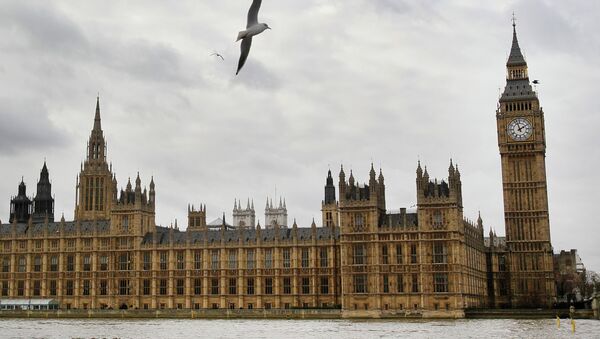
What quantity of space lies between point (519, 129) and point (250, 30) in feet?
458

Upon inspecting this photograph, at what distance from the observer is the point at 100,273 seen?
155 m

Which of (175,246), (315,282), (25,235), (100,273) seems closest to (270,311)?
(315,282)

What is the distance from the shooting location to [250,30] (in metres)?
24.6

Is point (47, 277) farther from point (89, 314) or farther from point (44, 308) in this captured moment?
point (89, 314)

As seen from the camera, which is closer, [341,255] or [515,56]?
[341,255]

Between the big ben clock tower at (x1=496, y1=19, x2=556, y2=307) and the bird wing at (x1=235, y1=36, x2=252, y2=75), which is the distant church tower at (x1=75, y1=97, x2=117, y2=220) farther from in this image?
Answer: the bird wing at (x1=235, y1=36, x2=252, y2=75)

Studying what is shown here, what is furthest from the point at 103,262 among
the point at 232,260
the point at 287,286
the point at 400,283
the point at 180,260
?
the point at 400,283

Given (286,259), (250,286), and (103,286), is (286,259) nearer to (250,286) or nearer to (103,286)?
(250,286)

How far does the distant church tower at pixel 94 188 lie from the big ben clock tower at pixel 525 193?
8802cm

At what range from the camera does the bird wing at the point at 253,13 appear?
79.9ft

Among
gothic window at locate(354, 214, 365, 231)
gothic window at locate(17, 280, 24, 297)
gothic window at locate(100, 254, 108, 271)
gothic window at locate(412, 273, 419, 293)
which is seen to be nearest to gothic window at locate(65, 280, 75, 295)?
gothic window at locate(100, 254, 108, 271)

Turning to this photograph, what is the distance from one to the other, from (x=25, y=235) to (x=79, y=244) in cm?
1124

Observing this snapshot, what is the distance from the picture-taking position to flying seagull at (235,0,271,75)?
24.0 metres

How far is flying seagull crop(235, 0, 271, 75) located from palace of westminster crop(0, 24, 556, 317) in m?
109
